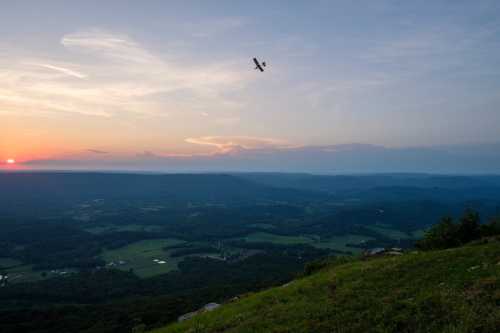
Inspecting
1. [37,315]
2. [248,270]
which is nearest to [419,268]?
[37,315]

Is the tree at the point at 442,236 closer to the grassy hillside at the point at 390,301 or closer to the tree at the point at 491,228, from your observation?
the tree at the point at 491,228

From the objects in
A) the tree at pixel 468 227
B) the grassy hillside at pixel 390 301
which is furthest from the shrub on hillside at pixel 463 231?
the grassy hillside at pixel 390 301

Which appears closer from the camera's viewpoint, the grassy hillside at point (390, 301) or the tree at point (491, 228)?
the grassy hillside at point (390, 301)

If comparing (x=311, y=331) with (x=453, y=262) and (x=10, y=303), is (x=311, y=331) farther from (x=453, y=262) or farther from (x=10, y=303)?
(x=10, y=303)

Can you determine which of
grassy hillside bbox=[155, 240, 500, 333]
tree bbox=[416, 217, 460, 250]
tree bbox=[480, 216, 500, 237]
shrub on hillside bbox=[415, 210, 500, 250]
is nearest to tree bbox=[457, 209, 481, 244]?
shrub on hillside bbox=[415, 210, 500, 250]

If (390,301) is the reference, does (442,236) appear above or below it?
above

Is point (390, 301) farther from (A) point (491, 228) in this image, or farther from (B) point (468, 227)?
(A) point (491, 228)

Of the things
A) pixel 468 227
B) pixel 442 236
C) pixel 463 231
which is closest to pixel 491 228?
pixel 468 227

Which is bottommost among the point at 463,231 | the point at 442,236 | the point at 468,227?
the point at 442,236

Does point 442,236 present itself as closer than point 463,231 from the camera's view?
Yes
